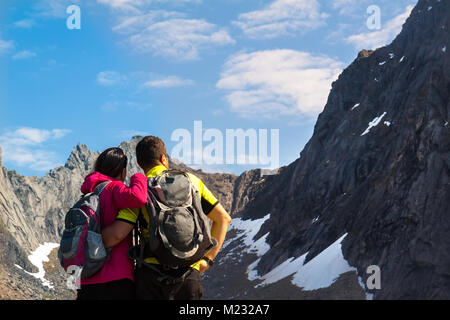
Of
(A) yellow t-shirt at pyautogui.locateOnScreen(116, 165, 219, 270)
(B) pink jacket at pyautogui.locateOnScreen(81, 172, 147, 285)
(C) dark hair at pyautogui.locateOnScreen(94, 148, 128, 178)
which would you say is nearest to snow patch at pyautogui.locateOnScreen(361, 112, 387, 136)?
(A) yellow t-shirt at pyautogui.locateOnScreen(116, 165, 219, 270)

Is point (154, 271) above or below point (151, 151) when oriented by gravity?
below

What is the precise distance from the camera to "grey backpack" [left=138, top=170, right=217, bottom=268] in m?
6.33

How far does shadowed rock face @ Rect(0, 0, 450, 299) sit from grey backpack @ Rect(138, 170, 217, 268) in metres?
58.6

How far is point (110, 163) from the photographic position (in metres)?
7.08

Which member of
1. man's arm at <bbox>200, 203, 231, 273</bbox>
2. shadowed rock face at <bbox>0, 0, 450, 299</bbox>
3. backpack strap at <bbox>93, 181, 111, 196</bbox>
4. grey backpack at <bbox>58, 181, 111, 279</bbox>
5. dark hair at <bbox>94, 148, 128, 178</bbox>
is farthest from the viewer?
shadowed rock face at <bbox>0, 0, 450, 299</bbox>

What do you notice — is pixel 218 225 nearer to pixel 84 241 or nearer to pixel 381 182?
pixel 84 241

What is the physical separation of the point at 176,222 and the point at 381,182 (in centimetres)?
8404

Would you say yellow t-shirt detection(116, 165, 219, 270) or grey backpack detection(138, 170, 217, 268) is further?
yellow t-shirt detection(116, 165, 219, 270)

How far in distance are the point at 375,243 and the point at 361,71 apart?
7615cm

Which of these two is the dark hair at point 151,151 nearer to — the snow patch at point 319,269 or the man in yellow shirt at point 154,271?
the man in yellow shirt at point 154,271

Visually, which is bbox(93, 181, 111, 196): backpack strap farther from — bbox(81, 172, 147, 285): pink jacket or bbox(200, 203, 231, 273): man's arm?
bbox(200, 203, 231, 273): man's arm

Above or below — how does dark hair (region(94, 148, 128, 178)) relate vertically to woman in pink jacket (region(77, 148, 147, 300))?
above

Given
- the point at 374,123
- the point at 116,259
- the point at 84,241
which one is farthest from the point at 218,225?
the point at 374,123
